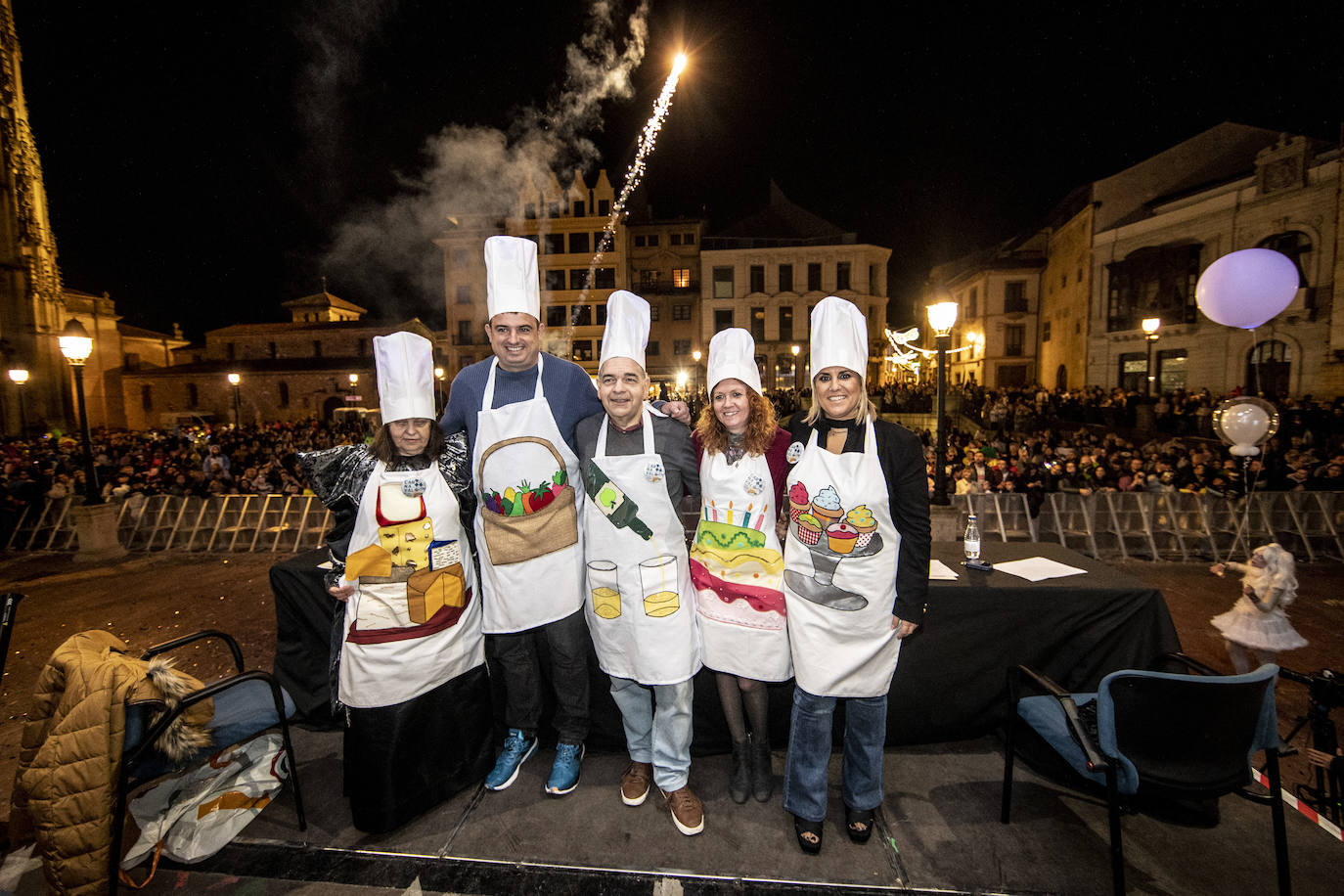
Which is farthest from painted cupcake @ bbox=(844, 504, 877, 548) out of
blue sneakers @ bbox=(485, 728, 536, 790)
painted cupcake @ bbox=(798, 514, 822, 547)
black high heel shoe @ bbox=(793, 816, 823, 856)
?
blue sneakers @ bbox=(485, 728, 536, 790)

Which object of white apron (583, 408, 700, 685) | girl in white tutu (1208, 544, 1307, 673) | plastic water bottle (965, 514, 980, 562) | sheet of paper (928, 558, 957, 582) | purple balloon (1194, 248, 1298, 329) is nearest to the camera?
white apron (583, 408, 700, 685)

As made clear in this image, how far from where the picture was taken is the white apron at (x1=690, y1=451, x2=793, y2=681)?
2.86 m

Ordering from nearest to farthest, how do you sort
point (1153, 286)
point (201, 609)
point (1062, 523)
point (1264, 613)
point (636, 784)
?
point (636, 784) → point (1264, 613) → point (201, 609) → point (1062, 523) → point (1153, 286)

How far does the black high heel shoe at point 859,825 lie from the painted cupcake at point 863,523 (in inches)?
54.8

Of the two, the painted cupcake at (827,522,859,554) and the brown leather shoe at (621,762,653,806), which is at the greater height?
the painted cupcake at (827,522,859,554)

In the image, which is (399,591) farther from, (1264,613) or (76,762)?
(1264,613)

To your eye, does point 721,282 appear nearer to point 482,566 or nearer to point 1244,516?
point 1244,516

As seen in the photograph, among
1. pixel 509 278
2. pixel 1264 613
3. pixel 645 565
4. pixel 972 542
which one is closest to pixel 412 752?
pixel 645 565

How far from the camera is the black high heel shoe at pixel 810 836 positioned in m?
2.75

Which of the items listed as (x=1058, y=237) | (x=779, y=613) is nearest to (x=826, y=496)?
(x=779, y=613)

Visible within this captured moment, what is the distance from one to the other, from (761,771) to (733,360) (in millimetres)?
2253

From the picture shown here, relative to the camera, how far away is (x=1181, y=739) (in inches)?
88.0

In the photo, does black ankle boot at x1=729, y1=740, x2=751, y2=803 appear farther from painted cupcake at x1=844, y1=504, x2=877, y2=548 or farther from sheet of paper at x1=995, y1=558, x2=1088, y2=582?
sheet of paper at x1=995, y1=558, x2=1088, y2=582

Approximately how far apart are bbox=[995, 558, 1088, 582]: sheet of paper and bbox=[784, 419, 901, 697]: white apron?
1.35 meters
